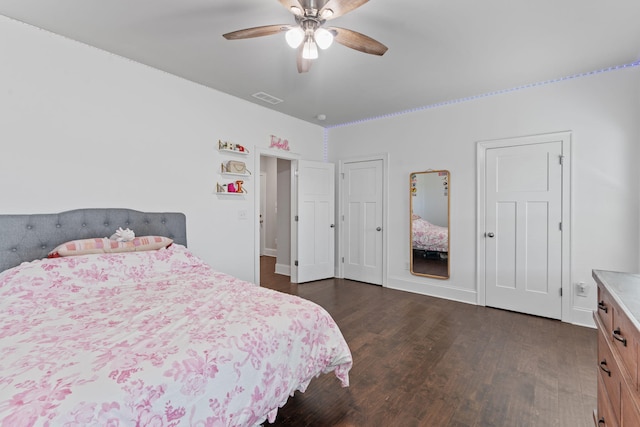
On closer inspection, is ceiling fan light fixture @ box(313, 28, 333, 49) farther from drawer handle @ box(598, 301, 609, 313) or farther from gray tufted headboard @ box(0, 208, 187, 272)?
gray tufted headboard @ box(0, 208, 187, 272)

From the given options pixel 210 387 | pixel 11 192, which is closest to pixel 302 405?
pixel 210 387

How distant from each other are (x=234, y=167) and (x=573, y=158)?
148 inches

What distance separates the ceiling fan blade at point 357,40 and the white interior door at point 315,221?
2593 millimetres

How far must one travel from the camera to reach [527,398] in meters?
1.90

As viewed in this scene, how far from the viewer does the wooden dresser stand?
949 millimetres

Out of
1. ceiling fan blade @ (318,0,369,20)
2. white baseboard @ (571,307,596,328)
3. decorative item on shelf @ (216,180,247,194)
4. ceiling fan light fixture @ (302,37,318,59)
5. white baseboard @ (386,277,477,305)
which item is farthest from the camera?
white baseboard @ (386,277,477,305)

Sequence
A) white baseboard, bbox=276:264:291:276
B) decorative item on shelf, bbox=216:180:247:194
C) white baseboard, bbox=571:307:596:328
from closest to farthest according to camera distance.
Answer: white baseboard, bbox=571:307:596:328 → decorative item on shelf, bbox=216:180:247:194 → white baseboard, bbox=276:264:291:276

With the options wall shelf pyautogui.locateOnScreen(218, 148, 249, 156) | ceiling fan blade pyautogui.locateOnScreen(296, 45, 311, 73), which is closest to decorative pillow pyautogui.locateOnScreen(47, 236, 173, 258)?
wall shelf pyautogui.locateOnScreen(218, 148, 249, 156)

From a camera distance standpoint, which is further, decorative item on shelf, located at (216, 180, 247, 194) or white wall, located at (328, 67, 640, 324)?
decorative item on shelf, located at (216, 180, 247, 194)

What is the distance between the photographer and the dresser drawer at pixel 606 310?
4.10 ft

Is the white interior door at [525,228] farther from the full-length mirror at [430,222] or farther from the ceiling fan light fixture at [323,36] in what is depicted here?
the ceiling fan light fixture at [323,36]

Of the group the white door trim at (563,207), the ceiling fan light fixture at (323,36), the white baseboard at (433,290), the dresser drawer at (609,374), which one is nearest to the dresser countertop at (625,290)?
the dresser drawer at (609,374)

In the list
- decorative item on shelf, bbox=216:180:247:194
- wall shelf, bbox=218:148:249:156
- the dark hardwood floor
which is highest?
wall shelf, bbox=218:148:249:156

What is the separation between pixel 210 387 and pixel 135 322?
573 millimetres
